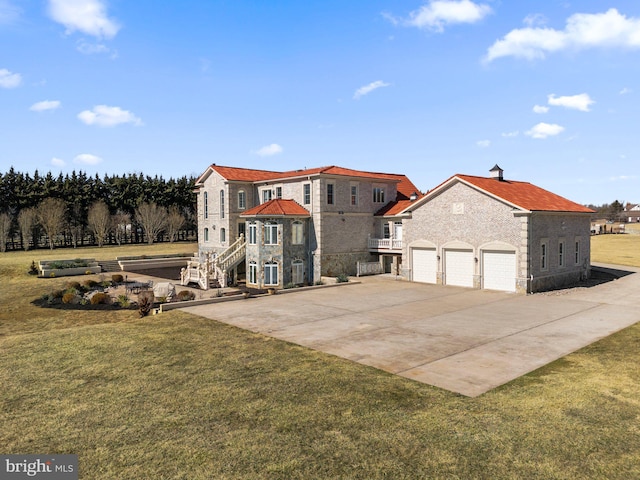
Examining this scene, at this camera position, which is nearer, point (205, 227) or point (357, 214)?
point (357, 214)

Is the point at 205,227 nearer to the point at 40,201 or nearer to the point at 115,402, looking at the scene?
the point at 115,402

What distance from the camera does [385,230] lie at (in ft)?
129

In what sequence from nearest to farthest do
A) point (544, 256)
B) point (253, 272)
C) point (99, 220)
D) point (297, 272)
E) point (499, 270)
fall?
point (499, 270) < point (544, 256) < point (253, 272) < point (297, 272) < point (99, 220)

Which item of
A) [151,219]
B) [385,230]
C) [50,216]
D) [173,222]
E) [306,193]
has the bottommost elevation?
[385,230]

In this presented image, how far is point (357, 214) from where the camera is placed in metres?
38.1

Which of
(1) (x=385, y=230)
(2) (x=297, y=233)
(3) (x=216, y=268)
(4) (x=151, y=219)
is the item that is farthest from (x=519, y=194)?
(4) (x=151, y=219)

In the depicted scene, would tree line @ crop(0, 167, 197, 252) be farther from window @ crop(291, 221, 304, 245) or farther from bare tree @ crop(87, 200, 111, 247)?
window @ crop(291, 221, 304, 245)

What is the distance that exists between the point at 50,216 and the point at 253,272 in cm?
5316

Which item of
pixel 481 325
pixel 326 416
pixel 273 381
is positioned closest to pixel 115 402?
pixel 273 381

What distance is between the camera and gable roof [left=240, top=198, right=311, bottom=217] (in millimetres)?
33219

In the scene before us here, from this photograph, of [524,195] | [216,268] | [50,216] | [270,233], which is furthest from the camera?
[50,216]

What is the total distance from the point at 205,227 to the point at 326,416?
3592 cm

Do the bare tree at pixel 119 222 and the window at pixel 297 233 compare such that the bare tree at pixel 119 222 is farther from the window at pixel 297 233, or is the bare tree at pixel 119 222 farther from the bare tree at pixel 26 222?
the window at pixel 297 233

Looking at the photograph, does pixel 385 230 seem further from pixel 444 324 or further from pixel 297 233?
pixel 444 324
